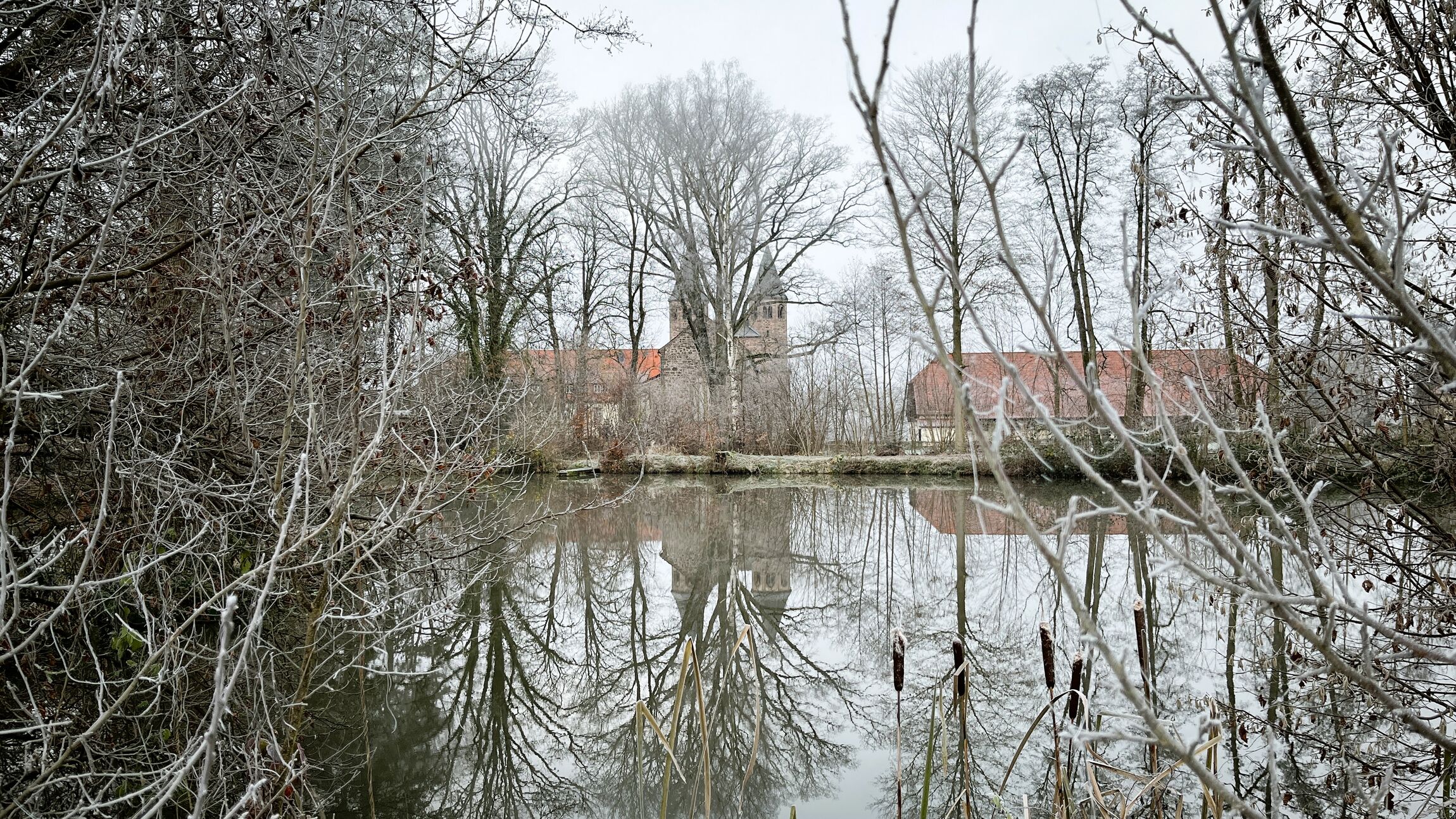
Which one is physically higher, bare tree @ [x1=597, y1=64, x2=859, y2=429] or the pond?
bare tree @ [x1=597, y1=64, x2=859, y2=429]

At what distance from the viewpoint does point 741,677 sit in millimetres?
5910

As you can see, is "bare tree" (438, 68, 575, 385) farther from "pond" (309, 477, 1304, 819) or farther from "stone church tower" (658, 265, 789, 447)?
"pond" (309, 477, 1304, 819)

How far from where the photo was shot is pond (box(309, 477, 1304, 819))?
13.8ft

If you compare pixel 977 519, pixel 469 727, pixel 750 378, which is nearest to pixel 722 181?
pixel 750 378

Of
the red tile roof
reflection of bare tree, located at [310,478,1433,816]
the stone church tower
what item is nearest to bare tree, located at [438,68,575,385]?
the red tile roof

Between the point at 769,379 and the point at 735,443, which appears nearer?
the point at 735,443

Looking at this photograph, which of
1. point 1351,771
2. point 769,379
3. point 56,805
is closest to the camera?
point 1351,771

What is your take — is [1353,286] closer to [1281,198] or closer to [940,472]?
[1281,198]

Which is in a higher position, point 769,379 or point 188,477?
point 769,379

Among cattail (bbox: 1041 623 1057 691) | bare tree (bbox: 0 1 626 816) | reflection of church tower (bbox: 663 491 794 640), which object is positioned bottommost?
reflection of church tower (bbox: 663 491 794 640)

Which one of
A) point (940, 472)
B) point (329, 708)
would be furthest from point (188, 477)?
point (940, 472)

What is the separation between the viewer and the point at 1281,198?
3545 millimetres

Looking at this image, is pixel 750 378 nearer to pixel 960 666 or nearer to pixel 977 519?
pixel 977 519

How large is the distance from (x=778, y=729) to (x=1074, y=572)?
4.71 m
